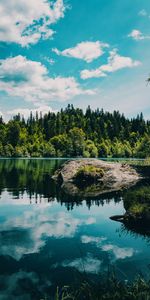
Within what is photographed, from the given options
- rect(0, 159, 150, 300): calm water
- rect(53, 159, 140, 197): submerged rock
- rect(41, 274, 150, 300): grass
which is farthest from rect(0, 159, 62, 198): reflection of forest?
rect(41, 274, 150, 300): grass

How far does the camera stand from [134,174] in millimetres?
43094

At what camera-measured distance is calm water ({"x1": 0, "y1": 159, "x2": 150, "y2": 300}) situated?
9.23m

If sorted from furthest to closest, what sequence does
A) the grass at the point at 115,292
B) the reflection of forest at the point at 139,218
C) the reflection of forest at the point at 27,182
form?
the reflection of forest at the point at 27,182
the reflection of forest at the point at 139,218
the grass at the point at 115,292

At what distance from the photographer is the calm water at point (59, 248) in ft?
30.3

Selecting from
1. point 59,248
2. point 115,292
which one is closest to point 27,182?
point 59,248

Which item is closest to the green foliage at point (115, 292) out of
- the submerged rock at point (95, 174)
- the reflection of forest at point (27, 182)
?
the reflection of forest at point (27, 182)

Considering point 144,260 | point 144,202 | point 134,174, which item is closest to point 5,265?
point 144,260

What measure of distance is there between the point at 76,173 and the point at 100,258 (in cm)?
3029

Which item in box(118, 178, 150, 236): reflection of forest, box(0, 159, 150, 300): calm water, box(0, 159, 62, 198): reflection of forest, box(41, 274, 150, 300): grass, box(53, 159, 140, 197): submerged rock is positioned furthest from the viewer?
box(53, 159, 140, 197): submerged rock

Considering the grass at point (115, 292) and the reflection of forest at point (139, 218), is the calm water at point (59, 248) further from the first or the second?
the grass at point (115, 292)

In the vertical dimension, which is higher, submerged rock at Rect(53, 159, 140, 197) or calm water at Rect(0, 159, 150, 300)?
A: submerged rock at Rect(53, 159, 140, 197)

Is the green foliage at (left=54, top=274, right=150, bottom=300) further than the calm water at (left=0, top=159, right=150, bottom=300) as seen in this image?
No

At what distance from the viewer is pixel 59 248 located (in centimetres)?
1240

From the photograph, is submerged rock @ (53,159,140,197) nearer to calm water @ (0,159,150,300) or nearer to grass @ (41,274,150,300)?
calm water @ (0,159,150,300)
